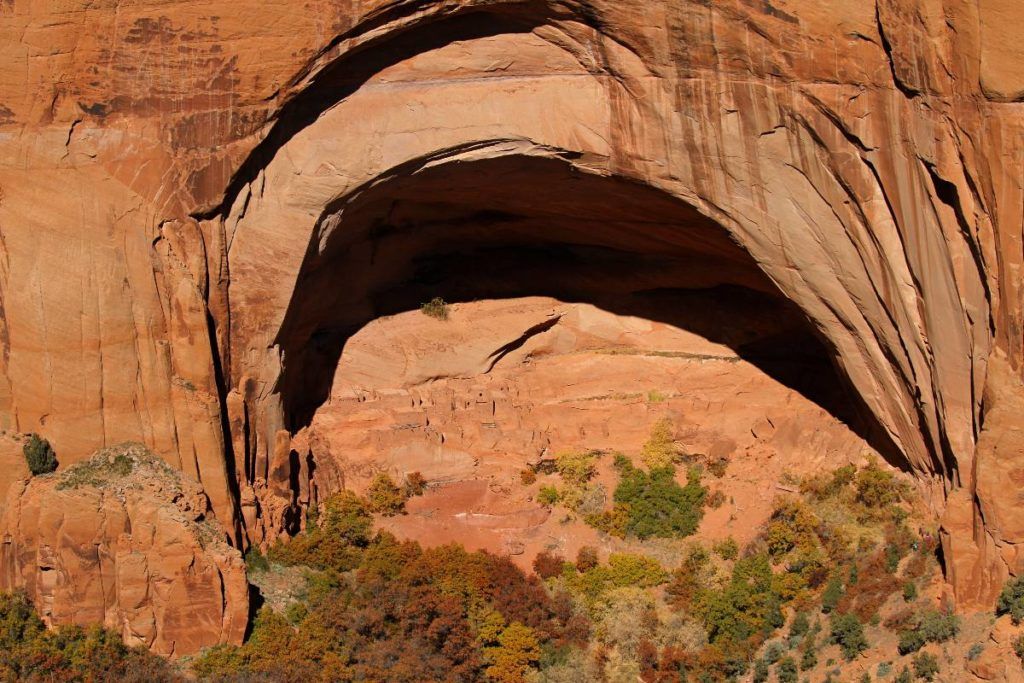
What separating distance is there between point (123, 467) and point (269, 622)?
11.3 feet

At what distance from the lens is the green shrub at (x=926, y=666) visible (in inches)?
978

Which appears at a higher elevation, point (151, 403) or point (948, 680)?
point (151, 403)

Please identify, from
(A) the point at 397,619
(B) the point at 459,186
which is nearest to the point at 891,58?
(B) the point at 459,186

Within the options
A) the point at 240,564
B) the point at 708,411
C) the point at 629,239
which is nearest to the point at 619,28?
the point at 629,239

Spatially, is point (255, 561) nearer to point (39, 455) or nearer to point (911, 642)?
point (39, 455)

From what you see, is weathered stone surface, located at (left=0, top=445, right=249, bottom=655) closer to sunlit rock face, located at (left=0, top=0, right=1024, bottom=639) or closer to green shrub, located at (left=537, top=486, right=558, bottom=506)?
sunlit rock face, located at (left=0, top=0, right=1024, bottom=639)

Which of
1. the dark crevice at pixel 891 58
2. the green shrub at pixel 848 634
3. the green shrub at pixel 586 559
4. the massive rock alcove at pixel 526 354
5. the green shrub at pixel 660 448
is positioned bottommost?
the green shrub at pixel 848 634

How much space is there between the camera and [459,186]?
1123 inches

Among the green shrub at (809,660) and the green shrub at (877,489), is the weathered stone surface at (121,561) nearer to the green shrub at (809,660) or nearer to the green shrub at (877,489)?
the green shrub at (809,660)

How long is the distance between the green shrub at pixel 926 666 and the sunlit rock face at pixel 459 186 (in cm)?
138

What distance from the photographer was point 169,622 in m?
26.1

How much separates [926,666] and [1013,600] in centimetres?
165

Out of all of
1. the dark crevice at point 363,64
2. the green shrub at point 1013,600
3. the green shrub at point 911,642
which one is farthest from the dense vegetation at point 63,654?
the green shrub at point 1013,600

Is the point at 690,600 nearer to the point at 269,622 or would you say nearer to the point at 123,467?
the point at 269,622
